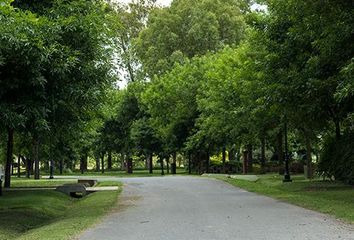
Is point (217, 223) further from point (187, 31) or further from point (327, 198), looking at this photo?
point (187, 31)

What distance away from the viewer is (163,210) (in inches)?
627

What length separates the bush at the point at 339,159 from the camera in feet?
83.3

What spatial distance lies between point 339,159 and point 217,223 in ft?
52.5

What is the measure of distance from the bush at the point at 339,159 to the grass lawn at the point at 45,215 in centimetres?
1175

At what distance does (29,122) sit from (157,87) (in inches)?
1397

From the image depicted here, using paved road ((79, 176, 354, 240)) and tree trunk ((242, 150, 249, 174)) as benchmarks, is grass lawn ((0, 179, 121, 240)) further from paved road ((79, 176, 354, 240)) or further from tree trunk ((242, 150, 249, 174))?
tree trunk ((242, 150, 249, 174))

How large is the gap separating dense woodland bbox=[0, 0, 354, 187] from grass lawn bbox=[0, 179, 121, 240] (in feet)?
9.04

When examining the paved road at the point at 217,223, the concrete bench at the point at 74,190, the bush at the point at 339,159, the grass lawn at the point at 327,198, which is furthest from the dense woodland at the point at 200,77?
the paved road at the point at 217,223

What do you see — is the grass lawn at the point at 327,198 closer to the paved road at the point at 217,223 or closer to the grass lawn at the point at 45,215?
the paved road at the point at 217,223

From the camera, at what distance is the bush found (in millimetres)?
25377

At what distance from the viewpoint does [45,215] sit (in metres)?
18.2

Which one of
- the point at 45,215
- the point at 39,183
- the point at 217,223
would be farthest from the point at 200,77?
the point at 217,223

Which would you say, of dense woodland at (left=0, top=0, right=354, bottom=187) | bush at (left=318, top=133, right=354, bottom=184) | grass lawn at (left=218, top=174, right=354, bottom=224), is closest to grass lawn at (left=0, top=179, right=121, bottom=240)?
dense woodland at (left=0, top=0, right=354, bottom=187)

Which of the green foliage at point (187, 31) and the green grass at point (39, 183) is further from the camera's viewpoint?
the green foliage at point (187, 31)
